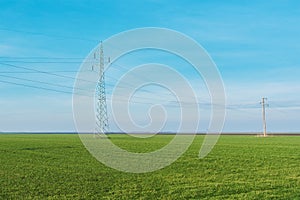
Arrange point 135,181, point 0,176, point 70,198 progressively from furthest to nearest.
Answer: point 0,176
point 135,181
point 70,198

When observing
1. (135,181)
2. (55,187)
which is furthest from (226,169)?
(55,187)

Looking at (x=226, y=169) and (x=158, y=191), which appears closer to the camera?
(x=158, y=191)

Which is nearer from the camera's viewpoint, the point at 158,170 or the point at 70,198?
the point at 70,198

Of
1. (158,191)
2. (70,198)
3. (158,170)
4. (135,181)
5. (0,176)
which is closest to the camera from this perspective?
(70,198)

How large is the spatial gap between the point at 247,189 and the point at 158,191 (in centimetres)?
306

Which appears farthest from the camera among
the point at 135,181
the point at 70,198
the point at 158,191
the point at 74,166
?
the point at 74,166

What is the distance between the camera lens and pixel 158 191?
14.4m

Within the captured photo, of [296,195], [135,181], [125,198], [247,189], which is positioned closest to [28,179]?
[135,181]

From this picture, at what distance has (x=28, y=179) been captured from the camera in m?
17.3

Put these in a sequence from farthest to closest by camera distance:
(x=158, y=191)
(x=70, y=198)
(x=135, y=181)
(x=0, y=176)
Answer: (x=0, y=176), (x=135, y=181), (x=158, y=191), (x=70, y=198)

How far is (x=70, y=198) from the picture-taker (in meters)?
13.1

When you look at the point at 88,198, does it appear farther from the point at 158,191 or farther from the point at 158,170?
the point at 158,170

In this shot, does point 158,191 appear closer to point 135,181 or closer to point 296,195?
point 135,181

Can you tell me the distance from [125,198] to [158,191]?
1.60 m
